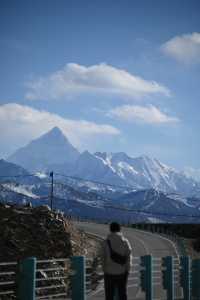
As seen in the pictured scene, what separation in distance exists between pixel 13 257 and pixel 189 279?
11655mm

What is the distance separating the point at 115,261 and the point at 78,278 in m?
2.28

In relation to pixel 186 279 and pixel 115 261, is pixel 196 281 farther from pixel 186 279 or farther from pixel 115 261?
pixel 115 261

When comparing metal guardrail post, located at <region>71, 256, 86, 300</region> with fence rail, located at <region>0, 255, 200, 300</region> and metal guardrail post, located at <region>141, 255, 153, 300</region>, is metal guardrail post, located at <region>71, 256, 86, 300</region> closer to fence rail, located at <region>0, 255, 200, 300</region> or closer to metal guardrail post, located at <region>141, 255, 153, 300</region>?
fence rail, located at <region>0, 255, 200, 300</region>

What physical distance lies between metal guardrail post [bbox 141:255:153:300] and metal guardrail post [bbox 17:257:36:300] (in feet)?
14.7

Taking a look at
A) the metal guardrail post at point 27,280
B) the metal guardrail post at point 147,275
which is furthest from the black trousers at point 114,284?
the metal guardrail post at point 147,275

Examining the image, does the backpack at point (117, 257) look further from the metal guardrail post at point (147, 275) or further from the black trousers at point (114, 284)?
the metal guardrail post at point (147, 275)

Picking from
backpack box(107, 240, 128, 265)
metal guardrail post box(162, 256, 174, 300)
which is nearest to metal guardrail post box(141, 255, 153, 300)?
metal guardrail post box(162, 256, 174, 300)

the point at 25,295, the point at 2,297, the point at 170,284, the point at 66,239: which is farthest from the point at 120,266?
the point at 66,239

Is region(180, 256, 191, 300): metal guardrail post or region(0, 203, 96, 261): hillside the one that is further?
region(0, 203, 96, 261): hillside

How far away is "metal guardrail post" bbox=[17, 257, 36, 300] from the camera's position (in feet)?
45.1

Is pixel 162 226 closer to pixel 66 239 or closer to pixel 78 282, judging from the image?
pixel 66 239

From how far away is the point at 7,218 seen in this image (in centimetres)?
3238

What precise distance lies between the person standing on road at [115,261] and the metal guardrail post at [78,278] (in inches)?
74.7

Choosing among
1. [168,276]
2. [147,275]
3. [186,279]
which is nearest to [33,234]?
[186,279]
